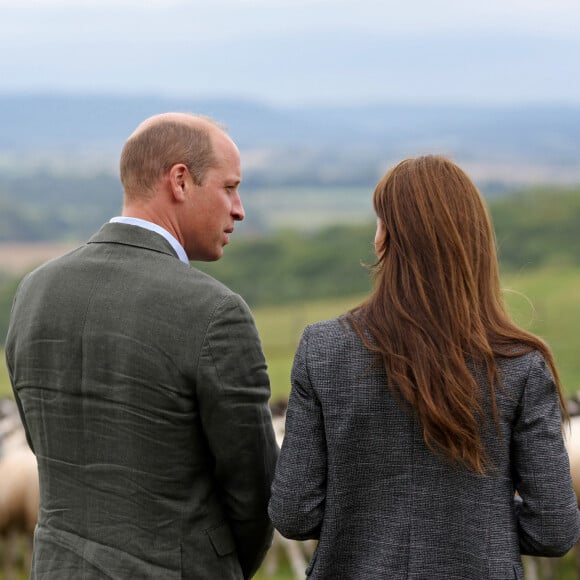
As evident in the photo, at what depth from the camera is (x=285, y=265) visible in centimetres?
5547

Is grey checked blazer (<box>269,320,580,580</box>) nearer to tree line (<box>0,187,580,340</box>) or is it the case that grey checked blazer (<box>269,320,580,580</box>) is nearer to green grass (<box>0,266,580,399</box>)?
green grass (<box>0,266,580,399</box>)

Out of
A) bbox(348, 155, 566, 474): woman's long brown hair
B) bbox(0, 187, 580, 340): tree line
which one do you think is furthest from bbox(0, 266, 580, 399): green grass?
bbox(348, 155, 566, 474): woman's long brown hair

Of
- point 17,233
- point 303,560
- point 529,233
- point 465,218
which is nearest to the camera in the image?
point 465,218

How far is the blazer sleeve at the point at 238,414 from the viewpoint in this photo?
2.86 meters

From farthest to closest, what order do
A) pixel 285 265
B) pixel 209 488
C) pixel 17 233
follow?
pixel 17 233
pixel 285 265
pixel 209 488

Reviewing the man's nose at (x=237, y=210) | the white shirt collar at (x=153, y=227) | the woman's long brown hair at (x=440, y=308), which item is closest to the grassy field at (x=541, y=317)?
the man's nose at (x=237, y=210)

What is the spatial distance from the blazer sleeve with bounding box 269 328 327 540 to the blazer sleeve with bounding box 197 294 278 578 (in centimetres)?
11

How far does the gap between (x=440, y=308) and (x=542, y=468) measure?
44 cm

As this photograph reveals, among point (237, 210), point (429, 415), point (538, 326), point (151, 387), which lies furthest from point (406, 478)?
point (538, 326)

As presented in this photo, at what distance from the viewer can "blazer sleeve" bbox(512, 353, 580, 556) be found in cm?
276

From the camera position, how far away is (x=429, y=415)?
272cm

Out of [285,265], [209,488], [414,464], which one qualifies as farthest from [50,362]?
[285,265]

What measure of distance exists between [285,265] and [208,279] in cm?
5254

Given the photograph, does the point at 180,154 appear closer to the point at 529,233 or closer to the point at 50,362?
the point at 50,362
